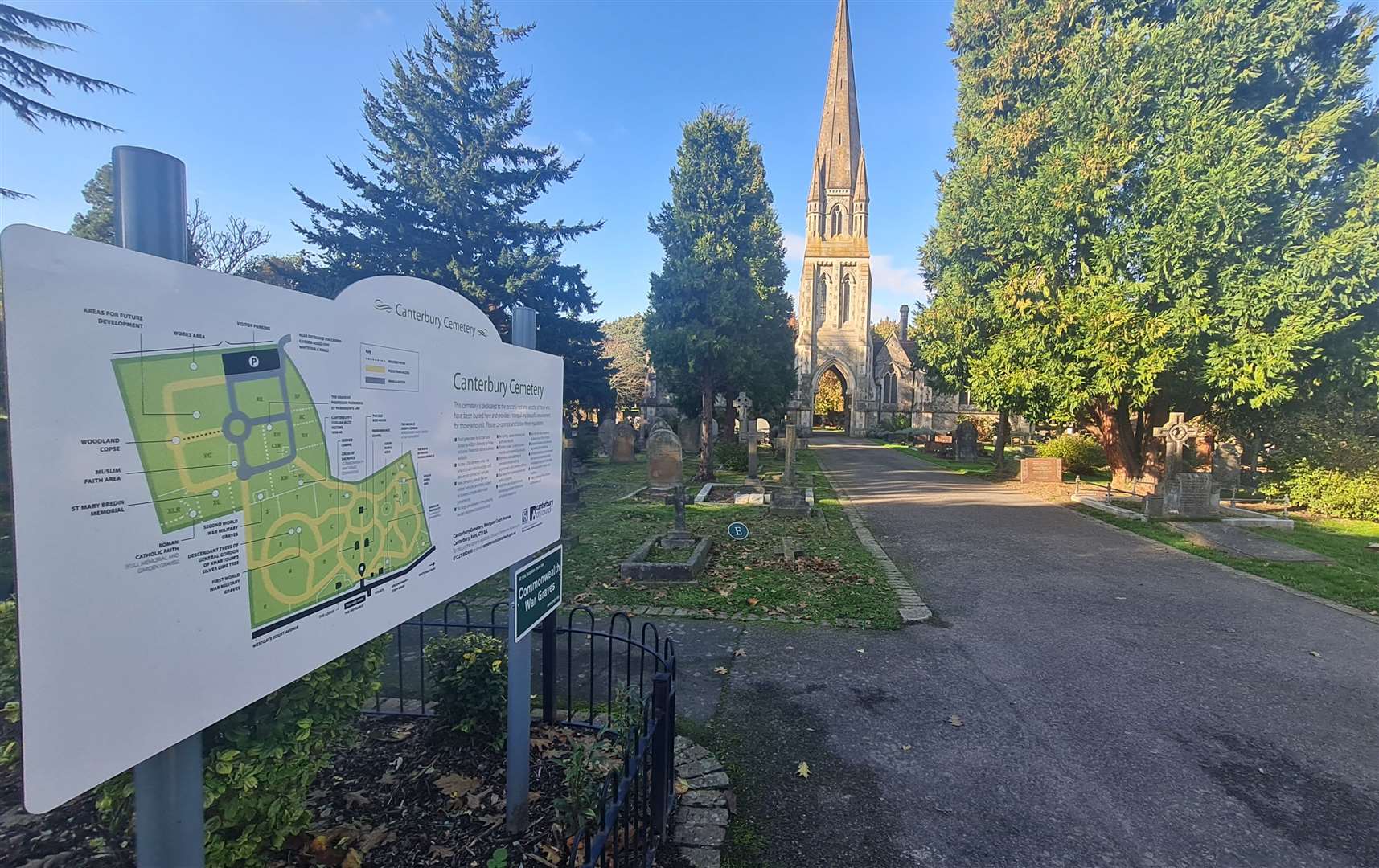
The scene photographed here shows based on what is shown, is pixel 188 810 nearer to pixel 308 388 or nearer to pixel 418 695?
pixel 308 388

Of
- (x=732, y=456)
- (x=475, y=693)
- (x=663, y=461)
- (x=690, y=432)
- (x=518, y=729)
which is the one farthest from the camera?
(x=690, y=432)

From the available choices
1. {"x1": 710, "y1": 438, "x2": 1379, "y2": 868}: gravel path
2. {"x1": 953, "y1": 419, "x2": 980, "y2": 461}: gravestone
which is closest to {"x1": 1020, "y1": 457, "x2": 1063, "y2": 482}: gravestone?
{"x1": 953, "y1": 419, "x2": 980, "y2": 461}: gravestone

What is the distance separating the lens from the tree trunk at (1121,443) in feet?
57.1

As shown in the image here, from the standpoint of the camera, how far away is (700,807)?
3281 mm

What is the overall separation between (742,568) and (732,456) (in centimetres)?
1477

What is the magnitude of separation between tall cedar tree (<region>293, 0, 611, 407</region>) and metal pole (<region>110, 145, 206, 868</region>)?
58.3 feet

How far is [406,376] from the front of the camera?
2.15 m

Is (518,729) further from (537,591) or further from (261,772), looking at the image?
(261,772)

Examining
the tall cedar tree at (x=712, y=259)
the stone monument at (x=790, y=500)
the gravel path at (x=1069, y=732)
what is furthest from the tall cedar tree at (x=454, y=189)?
the gravel path at (x=1069, y=732)

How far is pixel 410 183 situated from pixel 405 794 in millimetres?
20475

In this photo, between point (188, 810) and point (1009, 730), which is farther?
point (1009, 730)

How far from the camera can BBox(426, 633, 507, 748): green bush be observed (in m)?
3.54

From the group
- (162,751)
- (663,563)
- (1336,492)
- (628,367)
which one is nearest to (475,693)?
(162,751)

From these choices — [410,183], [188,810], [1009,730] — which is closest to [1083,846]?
[1009,730]
